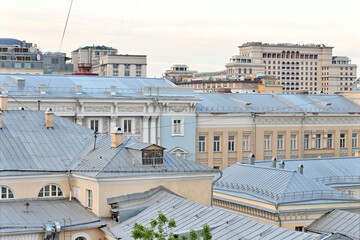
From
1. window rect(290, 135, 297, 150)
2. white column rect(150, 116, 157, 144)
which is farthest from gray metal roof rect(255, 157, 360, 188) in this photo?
window rect(290, 135, 297, 150)

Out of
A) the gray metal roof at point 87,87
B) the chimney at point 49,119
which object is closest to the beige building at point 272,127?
the gray metal roof at point 87,87

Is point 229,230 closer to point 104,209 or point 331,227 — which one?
point 104,209

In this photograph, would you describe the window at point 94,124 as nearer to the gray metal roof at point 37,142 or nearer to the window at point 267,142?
the window at point 267,142

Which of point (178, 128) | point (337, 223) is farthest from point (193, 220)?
point (178, 128)

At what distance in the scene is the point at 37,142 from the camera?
3694cm

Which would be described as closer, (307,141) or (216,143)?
(216,143)

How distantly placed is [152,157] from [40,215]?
19.1ft

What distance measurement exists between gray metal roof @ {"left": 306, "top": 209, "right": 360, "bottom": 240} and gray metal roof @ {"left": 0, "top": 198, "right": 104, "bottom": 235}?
11.0 meters

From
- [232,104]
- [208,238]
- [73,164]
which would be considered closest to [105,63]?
[232,104]

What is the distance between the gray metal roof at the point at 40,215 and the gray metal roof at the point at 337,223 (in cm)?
1099

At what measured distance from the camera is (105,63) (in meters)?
161

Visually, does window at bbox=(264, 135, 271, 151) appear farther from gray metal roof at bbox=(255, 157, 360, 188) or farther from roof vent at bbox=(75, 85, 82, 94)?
gray metal roof at bbox=(255, 157, 360, 188)

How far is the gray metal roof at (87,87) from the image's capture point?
60.5 metres

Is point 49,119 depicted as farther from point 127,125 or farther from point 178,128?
point 178,128
